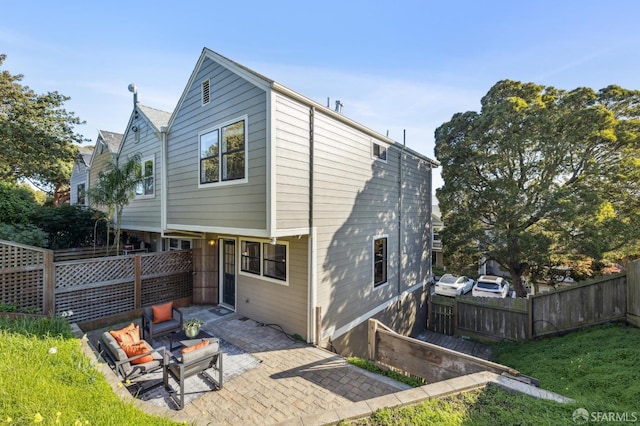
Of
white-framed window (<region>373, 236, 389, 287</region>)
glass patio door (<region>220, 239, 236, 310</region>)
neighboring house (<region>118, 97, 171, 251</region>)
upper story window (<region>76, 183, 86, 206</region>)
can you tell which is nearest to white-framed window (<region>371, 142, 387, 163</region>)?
white-framed window (<region>373, 236, 389, 287</region>)

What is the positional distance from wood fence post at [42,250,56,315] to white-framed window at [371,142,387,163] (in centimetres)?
933

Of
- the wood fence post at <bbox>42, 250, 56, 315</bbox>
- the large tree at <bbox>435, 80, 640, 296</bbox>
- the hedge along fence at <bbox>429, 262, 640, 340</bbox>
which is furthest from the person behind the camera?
the large tree at <bbox>435, 80, 640, 296</bbox>

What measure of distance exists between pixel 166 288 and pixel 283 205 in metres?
5.75

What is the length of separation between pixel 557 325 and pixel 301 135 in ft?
32.4

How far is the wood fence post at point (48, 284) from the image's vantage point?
6848 millimetres

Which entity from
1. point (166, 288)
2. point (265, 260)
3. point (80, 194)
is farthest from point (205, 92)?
point (80, 194)

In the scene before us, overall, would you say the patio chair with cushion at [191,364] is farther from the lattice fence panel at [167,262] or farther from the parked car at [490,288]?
the parked car at [490,288]

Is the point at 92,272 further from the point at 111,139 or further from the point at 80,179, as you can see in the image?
the point at 80,179

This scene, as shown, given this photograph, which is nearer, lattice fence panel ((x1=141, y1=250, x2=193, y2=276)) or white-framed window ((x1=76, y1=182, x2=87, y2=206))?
lattice fence panel ((x1=141, y1=250, x2=193, y2=276))

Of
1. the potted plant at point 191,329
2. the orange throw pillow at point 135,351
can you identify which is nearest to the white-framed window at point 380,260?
the potted plant at point 191,329

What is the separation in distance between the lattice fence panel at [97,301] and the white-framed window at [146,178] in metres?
3.91

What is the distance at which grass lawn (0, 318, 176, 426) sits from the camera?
287 centimetres

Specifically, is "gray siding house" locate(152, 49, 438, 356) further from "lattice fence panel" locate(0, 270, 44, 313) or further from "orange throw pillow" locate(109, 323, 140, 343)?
"lattice fence panel" locate(0, 270, 44, 313)

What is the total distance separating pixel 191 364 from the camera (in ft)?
14.7
